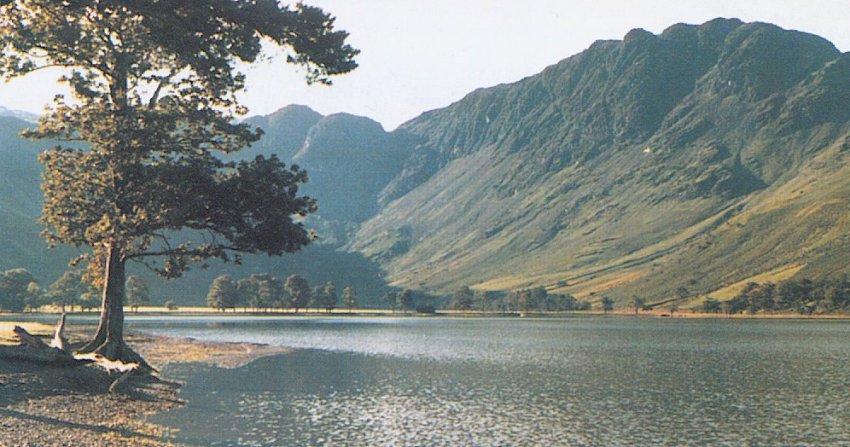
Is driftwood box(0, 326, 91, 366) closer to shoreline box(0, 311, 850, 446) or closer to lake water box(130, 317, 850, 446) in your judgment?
shoreline box(0, 311, 850, 446)

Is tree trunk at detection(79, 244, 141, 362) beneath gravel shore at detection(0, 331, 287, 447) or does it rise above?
above

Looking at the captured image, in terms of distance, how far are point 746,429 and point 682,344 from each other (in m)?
97.1

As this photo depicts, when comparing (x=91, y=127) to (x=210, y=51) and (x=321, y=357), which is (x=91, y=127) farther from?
(x=321, y=357)

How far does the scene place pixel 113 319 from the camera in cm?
6062

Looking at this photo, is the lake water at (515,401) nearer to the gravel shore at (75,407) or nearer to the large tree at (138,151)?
the gravel shore at (75,407)

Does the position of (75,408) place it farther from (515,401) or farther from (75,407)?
(515,401)

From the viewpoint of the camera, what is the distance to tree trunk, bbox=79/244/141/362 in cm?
5950

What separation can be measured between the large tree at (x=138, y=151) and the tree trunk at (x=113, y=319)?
0.32ft

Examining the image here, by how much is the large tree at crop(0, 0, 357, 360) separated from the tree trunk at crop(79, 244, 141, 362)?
3.8 inches

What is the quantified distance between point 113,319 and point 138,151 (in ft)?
50.5

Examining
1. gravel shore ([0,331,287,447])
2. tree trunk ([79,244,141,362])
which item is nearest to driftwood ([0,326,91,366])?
gravel shore ([0,331,287,447])

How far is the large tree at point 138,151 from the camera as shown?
49312mm

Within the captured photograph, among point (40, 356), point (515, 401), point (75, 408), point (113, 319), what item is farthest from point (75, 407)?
point (515, 401)

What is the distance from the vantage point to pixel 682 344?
13738cm
